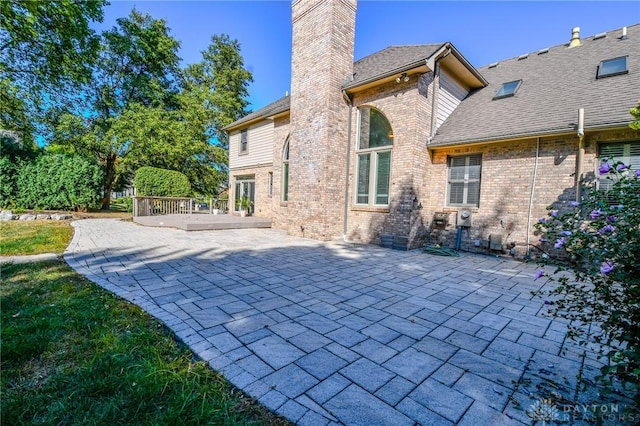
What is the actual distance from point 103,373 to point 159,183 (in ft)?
47.5

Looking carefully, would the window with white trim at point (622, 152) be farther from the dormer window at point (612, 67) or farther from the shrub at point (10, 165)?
the shrub at point (10, 165)

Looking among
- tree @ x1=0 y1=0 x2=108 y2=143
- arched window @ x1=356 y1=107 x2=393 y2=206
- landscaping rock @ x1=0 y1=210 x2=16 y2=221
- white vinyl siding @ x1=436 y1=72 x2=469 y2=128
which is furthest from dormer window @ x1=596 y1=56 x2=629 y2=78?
landscaping rock @ x1=0 y1=210 x2=16 y2=221

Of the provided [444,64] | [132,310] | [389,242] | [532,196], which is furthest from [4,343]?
[444,64]

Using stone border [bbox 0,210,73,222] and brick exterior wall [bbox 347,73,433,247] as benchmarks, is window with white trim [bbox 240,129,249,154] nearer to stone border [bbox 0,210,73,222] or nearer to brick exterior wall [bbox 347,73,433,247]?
brick exterior wall [bbox 347,73,433,247]

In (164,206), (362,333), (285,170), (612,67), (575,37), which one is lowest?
(362,333)

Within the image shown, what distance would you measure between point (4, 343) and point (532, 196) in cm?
854

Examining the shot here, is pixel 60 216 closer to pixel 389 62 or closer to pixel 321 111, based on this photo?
pixel 321 111

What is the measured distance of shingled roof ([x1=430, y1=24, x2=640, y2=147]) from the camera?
18.7ft

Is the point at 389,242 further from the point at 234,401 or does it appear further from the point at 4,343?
the point at 4,343

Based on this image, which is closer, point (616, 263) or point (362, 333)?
point (616, 263)

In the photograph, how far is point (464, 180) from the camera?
7.27 meters

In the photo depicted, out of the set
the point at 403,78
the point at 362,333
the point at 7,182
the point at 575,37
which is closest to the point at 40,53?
the point at 7,182

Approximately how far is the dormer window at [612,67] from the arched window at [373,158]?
5.08 meters

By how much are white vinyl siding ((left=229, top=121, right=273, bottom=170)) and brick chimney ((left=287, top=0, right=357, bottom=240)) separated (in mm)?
3386
